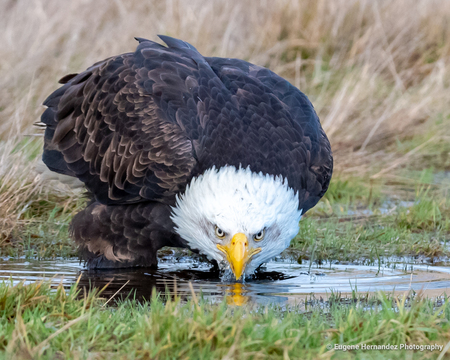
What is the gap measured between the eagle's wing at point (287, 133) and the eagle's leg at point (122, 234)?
878 millimetres

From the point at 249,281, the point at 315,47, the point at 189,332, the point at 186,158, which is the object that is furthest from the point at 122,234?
the point at 315,47

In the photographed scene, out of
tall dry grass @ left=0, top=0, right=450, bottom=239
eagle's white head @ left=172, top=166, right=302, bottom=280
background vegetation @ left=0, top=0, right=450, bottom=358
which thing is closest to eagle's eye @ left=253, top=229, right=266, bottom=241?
eagle's white head @ left=172, top=166, right=302, bottom=280

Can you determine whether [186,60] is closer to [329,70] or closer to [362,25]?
[329,70]

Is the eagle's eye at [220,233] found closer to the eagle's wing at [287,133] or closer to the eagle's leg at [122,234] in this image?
the eagle's wing at [287,133]

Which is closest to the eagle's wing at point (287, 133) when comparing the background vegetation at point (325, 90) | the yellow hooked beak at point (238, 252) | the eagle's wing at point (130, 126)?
the eagle's wing at point (130, 126)

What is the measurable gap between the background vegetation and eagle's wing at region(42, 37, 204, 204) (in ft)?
2.28

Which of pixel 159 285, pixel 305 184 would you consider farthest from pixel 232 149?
pixel 159 285

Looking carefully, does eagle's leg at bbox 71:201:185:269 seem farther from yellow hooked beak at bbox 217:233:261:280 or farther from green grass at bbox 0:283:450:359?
green grass at bbox 0:283:450:359

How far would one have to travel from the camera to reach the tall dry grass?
30.4ft

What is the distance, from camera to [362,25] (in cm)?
1137

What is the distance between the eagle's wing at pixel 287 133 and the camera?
16.8 ft

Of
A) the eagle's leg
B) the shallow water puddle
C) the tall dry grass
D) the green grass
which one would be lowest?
the green grass

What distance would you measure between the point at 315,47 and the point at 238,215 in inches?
278

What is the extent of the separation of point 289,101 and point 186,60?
2.83ft
